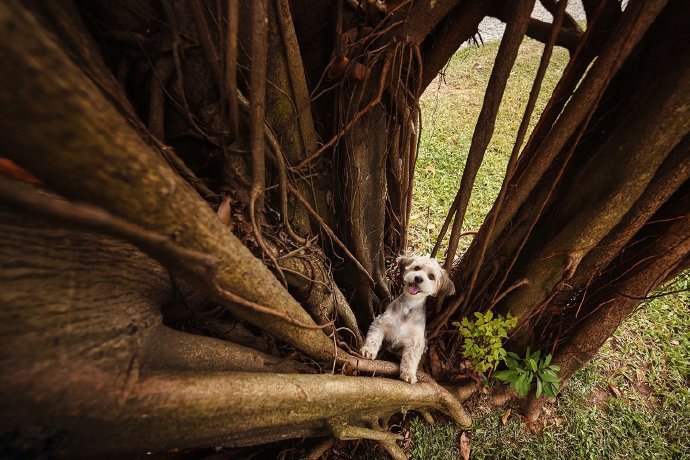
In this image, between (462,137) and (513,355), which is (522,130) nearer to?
(513,355)

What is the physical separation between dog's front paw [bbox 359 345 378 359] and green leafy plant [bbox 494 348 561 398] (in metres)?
1.24

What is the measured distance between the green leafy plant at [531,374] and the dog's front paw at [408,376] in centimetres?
96

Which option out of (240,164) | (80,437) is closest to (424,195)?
(240,164)

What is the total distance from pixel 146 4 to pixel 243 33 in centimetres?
42

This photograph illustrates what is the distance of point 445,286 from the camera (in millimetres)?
2805

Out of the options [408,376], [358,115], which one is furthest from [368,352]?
[358,115]

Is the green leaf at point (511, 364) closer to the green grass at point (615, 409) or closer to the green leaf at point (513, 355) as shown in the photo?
the green leaf at point (513, 355)

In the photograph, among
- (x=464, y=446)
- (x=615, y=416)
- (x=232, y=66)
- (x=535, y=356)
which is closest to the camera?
(x=232, y=66)

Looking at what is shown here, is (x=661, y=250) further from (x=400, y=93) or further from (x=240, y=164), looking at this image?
(x=240, y=164)

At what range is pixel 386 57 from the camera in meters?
1.90

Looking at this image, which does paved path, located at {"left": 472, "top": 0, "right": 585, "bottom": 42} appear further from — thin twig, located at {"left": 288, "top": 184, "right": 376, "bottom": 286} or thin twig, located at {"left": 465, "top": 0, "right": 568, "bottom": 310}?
thin twig, located at {"left": 288, "top": 184, "right": 376, "bottom": 286}

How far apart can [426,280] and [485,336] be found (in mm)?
674

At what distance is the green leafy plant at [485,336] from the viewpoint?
101 inches

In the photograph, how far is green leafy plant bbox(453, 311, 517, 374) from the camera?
2.58m
